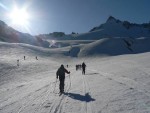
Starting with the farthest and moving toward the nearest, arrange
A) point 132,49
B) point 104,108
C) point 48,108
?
point 132,49
point 48,108
point 104,108

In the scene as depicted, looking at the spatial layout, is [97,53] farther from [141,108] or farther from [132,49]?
[141,108]

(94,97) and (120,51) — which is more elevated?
(120,51)

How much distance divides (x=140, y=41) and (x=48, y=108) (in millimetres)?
138364

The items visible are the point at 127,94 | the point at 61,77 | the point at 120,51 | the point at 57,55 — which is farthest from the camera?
the point at 120,51

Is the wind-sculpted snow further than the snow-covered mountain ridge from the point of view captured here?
No

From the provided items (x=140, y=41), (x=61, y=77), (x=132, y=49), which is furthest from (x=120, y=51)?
(x=61, y=77)

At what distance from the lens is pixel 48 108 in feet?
40.1

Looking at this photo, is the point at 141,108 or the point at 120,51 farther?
the point at 120,51

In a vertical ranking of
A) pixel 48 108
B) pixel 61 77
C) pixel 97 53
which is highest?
pixel 97 53

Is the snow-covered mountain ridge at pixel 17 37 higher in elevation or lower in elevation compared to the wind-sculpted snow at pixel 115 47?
higher

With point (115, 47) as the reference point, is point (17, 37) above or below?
above

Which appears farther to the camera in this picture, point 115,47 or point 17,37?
point 17,37

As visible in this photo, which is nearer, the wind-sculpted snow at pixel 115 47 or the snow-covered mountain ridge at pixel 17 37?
the wind-sculpted snow at pixel 115 47

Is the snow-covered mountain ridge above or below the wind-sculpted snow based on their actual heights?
above
